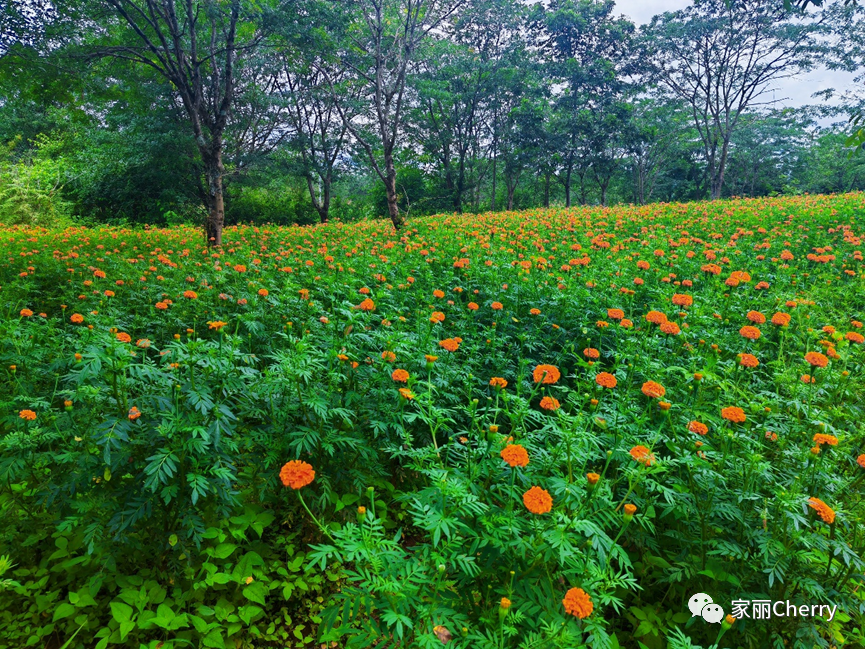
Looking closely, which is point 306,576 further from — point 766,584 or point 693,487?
point 766,584

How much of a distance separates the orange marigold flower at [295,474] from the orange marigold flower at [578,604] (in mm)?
915

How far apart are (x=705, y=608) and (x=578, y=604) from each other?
869mm

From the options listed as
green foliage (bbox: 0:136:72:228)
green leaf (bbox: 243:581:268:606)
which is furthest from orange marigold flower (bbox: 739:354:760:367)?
green foliage (bbox: 0:136:72:228)

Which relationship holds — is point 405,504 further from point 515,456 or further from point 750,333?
point 750,333

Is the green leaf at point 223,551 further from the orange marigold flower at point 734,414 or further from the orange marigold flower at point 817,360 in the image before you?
the orange marigold flower at point 817,360

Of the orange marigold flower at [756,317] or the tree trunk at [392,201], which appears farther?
the tree trunk at [392,201]

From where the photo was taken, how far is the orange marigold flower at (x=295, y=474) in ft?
4.63

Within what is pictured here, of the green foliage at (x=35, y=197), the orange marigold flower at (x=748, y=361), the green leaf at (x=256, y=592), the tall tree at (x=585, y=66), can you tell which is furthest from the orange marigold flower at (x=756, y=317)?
the tall tree at (x=585, y=66)

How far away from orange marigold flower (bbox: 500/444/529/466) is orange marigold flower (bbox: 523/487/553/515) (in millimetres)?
96

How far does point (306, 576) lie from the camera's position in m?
2.05

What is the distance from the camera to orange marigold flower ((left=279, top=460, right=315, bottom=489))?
1.41 metres

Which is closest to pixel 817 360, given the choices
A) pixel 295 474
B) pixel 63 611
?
pixel 295 474

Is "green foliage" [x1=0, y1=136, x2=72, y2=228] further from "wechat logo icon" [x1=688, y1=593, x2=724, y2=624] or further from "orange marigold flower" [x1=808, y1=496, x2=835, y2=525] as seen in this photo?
"orange marigold flower" [x1=808, y1=496, x2=835, y2=525]

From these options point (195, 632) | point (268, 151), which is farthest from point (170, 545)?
point (268, 151)
